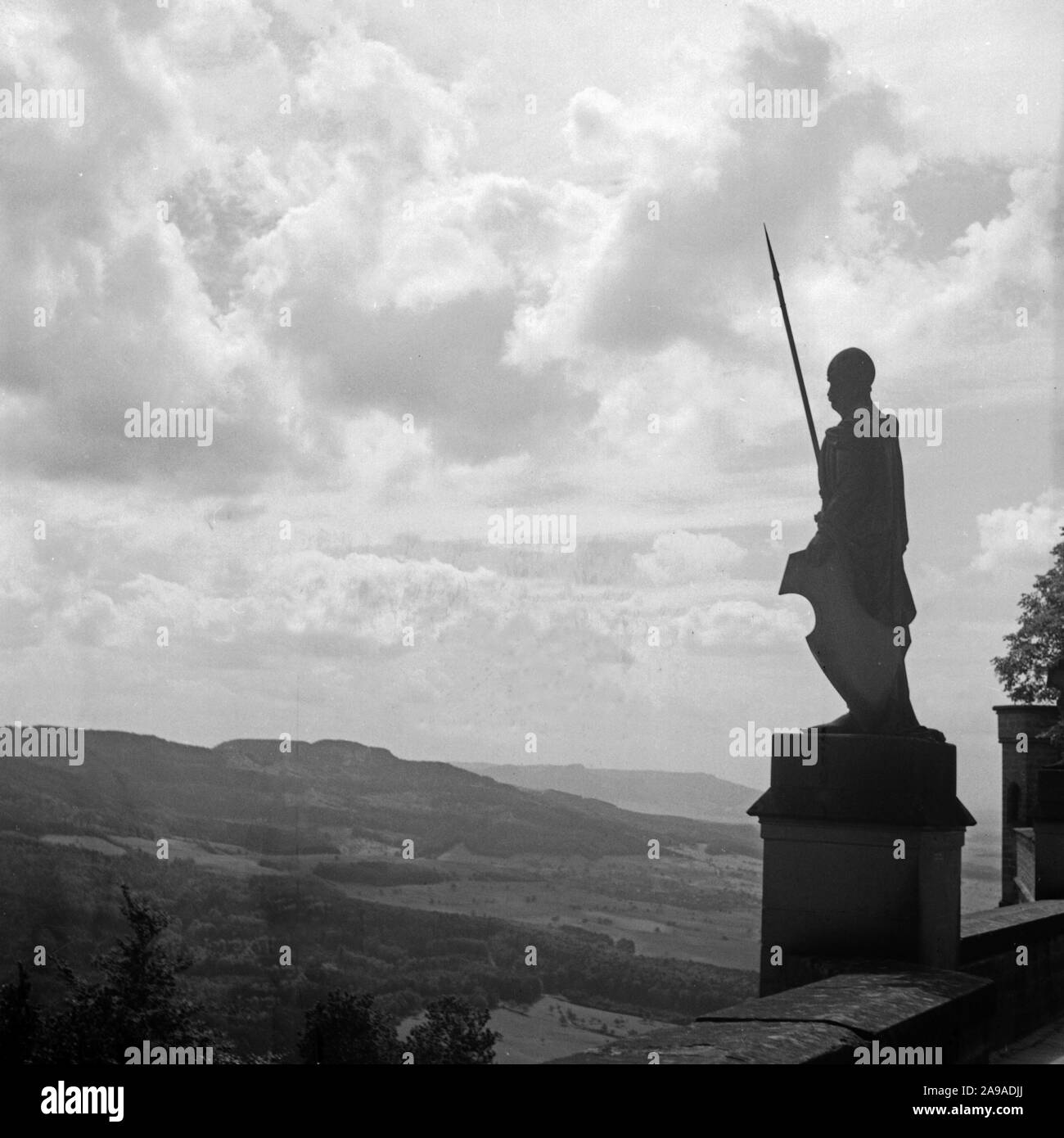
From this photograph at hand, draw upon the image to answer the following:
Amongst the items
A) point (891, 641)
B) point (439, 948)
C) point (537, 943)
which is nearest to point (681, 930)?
point (537, 943)

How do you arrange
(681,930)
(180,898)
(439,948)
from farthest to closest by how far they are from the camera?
(180,898)
(439,948)
(681,930)

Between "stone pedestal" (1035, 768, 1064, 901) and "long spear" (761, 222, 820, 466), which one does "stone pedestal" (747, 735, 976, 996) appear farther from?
"stone pedestal" (1035, 768, 1064, 901)

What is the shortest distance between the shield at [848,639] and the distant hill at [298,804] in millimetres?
54803

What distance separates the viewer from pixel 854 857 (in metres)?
6.71

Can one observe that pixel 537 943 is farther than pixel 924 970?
Yes

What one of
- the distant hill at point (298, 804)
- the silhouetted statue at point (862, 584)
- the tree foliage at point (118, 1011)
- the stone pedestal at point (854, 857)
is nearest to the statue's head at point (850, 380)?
the silhouetted statue at point (862, 584)

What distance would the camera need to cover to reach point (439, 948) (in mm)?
59375

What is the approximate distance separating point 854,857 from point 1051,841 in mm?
6091

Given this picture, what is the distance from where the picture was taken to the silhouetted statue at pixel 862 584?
6.95m

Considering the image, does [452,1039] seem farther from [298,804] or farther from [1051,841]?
[298,804]

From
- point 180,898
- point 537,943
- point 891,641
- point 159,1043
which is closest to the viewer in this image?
point 891,641

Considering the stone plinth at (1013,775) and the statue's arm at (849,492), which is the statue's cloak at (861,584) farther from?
the stone plinth at (1013,775)

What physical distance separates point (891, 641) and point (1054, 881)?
611 cm
